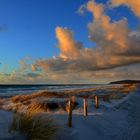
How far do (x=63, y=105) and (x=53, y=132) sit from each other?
44.3 ft

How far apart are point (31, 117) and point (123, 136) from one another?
5.59 m

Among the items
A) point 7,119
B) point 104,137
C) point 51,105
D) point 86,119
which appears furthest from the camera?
point 51,105

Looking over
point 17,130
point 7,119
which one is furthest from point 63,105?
point 17,130

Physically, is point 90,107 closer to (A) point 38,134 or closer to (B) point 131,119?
(B) point 131,119

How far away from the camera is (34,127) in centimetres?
1226

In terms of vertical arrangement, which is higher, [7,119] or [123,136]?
[7,119]

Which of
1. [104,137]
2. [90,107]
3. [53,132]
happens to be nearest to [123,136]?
[104,137]

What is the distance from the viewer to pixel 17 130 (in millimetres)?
11992

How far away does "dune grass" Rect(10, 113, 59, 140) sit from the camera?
38.9ft

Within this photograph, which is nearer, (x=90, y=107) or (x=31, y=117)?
(x=31, y=117)

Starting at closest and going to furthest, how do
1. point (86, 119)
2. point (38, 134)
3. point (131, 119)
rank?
1. point (38, 134)
2. point (86, 119)
3. point (131, 119)

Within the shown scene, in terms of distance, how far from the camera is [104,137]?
615 inches

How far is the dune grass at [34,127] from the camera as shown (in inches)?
466

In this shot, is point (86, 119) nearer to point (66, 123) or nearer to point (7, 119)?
point (66, 123)
